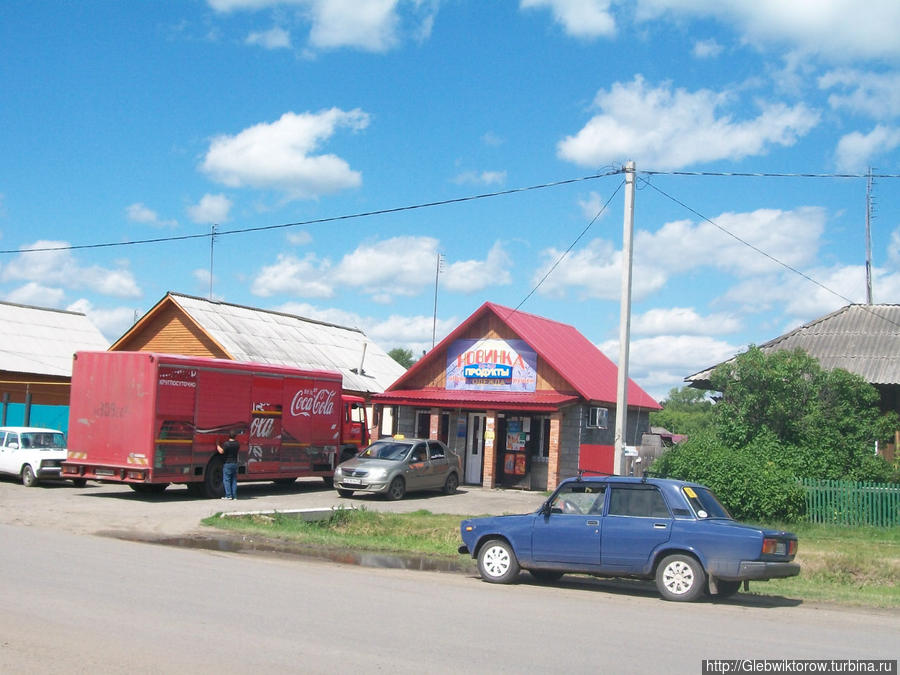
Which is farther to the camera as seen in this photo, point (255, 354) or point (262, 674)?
point (255, 354)

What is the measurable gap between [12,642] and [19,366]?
39.4m

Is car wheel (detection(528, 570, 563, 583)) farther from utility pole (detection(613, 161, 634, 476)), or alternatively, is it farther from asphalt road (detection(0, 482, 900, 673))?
utility pole (detection(613, 161, 634, 476))

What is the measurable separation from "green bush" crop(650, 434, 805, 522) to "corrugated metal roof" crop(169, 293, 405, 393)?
19310mm

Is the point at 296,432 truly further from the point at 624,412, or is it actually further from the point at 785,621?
the point at 785,621

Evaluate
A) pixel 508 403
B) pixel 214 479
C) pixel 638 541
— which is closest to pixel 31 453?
pixel 214 479

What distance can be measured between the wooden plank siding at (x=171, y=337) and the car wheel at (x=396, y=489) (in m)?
13.0

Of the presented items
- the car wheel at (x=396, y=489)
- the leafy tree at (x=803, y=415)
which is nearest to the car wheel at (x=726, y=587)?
the leafy tree at (x=803, y=415)

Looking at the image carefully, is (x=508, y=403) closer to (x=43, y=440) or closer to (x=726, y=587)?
(x=43, y=440)

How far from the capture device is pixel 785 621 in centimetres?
1030

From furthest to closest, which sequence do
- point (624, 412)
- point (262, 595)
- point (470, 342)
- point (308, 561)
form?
point (470, 342) < point (624, 412) < point (308, 561) < point (262, 595)

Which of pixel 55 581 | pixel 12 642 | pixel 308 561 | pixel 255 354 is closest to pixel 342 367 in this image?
pixel 255 354

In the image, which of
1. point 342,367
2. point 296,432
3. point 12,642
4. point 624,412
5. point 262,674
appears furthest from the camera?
point 342,367

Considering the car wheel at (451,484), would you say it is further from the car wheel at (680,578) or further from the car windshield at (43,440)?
the car wheel at (680,578)

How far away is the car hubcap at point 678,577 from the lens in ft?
37.2
